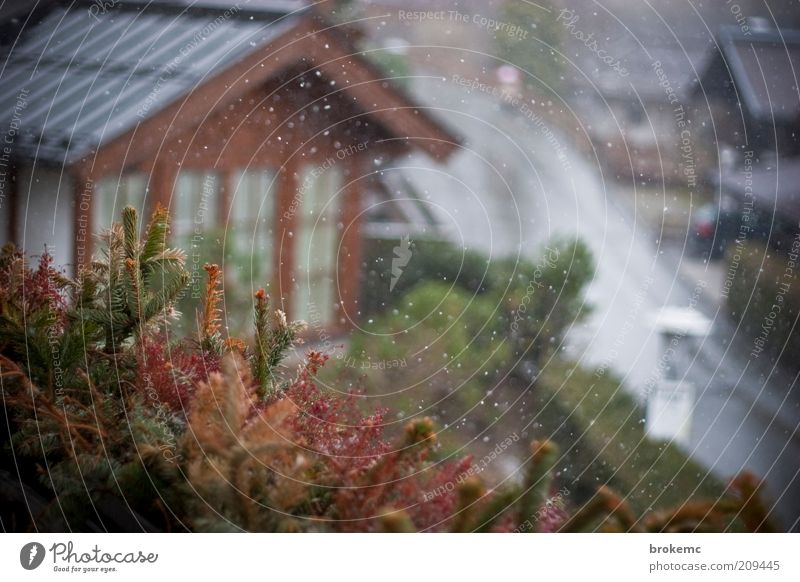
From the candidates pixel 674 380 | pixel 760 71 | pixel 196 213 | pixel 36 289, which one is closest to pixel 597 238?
pixel 674 380

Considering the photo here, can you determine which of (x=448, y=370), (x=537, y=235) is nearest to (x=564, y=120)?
(x=537, y=235)

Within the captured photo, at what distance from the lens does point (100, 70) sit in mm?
1207

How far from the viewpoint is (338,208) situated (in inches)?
48.9

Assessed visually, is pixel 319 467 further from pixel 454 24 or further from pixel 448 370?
pixel 454 24

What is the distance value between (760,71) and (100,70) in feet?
3.10

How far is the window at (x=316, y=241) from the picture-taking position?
1231 millimetres

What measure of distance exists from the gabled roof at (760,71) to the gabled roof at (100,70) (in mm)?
615

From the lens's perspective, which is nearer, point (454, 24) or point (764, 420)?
point (454, 24)

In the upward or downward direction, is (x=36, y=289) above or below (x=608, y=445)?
above

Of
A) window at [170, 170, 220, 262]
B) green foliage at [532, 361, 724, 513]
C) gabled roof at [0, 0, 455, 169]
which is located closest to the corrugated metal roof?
gabled roof at [0, 0, 455, 169]

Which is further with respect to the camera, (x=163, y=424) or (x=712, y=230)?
(x=712, y=230)

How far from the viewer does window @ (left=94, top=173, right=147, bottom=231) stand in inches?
47.5

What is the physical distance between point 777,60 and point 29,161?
3.56 ft

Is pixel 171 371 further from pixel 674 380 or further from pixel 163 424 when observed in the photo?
pixel 674 380
